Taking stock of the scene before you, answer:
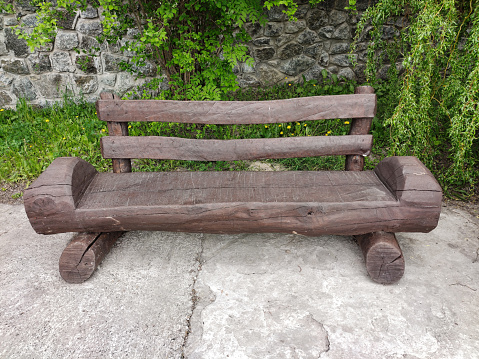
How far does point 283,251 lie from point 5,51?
425cm

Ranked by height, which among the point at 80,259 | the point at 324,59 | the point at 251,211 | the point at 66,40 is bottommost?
the point at 80,259

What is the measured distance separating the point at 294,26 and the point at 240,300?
3.55 metres

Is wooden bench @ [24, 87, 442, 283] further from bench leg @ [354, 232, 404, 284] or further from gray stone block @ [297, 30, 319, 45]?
gray stone block @ [297, 30, 319, 45]

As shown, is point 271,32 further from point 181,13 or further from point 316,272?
point 316,272

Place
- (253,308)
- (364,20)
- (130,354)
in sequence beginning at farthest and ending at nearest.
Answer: (364,20) < (253,308) < (130,354)

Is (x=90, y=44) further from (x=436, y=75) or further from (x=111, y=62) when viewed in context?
(x=436, y=75)

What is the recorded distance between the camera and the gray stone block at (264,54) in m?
4.55

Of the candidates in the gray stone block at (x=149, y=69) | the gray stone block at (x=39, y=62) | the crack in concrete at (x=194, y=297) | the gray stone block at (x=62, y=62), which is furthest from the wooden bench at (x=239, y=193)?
the gray stone block at (x=39, y=62)

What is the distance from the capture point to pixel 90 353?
5.80ft

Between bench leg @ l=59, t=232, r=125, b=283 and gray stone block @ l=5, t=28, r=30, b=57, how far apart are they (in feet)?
10.8

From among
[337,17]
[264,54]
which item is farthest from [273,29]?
[337,17]

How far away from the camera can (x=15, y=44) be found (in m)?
4.41

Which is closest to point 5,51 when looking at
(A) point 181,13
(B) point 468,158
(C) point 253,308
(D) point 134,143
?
(A) point 181,13

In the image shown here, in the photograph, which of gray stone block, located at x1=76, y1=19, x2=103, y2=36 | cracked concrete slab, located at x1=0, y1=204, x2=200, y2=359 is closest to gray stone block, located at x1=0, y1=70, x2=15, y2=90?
gray stone block, located at x1=76, y1=19, x2=103, y2=36
